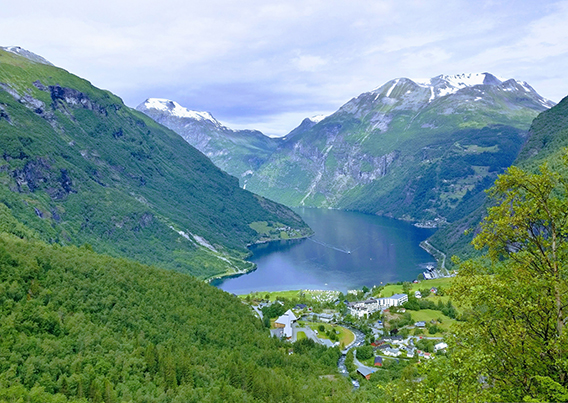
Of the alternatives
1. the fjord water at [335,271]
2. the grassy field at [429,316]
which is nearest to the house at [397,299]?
the grassy field at [429,316]

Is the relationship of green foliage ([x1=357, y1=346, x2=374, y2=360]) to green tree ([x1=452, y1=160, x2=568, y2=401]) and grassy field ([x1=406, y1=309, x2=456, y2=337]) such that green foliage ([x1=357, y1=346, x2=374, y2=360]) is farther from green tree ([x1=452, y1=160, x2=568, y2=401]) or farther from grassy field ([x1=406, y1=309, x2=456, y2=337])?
green tree ([x1=452, y1=160, x2=568, y2=401])

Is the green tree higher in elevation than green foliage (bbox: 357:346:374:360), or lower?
higher

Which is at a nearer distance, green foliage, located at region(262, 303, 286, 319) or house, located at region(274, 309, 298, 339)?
house, located at region(274, 309, 298, 339)

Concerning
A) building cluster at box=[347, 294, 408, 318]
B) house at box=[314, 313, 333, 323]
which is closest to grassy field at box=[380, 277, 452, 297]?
building cluster at box=[347, 294, 408, 318]

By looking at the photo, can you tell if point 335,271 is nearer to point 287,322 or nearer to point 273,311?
point 273,311

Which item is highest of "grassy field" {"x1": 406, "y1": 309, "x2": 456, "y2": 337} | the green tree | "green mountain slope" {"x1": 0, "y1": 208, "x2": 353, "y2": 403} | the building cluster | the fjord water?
the green tree

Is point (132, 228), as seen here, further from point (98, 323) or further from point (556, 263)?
→ point (556, 263)

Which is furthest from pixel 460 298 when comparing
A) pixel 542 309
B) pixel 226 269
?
pixel 226 269

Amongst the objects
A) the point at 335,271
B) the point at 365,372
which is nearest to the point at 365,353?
the point at 365,372
